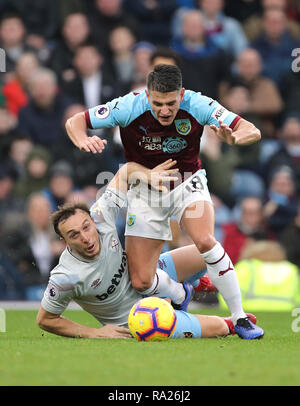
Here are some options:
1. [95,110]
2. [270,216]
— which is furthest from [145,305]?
[270,216]

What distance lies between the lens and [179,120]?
7.45 meters

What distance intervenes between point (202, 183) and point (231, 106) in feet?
19.8

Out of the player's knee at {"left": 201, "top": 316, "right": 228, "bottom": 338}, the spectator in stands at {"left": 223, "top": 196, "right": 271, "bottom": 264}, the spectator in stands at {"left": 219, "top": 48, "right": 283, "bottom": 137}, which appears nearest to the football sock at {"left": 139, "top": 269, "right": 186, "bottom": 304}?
the player's knee at {"left": 201, "top": 316, "right": 228, "bottom": 338}

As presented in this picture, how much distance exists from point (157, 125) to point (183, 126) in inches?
8.4

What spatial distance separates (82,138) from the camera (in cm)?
716

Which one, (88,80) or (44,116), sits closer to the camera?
(44,116)

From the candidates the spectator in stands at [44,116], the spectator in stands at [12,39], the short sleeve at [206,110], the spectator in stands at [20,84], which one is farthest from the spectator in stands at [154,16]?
the short sleeve at [206,110]

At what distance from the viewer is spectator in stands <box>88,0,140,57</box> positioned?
1427 cm

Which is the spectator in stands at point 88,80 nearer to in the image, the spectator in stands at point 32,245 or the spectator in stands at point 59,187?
the spectator in stands at point 59,187

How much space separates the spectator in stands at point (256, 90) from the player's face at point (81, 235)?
6.96 metres

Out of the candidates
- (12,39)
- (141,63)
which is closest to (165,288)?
(141,63)

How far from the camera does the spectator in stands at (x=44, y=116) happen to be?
519 inches

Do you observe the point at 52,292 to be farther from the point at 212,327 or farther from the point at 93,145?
the point at 212,327
